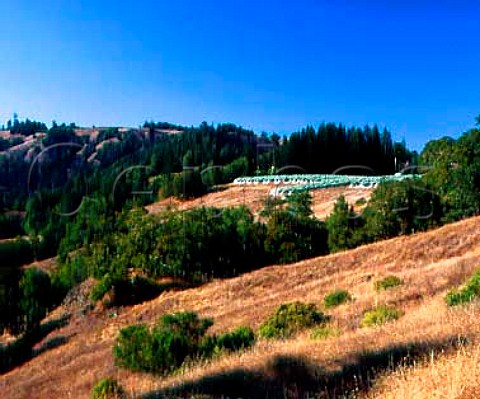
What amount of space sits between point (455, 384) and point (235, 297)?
21011 millimetres

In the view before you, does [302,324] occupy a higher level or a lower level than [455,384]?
lower

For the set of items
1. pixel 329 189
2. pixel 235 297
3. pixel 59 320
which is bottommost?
pixel 59 320

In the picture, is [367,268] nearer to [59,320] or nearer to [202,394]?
[202,394]

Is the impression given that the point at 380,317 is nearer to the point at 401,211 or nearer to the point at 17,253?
the point at 401,211

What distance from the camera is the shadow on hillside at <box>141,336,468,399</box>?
689 cm

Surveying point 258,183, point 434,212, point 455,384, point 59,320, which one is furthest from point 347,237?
point 258,183

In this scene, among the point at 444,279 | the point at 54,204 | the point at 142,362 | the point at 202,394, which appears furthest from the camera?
the point at 54,204

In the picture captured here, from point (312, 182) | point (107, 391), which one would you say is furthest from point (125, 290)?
point (312, 182)

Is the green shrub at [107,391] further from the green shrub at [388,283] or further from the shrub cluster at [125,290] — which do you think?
the shrub cluster at [125,290]

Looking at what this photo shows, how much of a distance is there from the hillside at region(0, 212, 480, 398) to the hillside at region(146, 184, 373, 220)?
21.2 metres

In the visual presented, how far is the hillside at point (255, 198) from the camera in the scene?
5394 cm

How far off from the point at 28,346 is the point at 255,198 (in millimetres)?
37682

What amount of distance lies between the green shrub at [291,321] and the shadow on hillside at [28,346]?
16.2 metres

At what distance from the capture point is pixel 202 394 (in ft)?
24.5
